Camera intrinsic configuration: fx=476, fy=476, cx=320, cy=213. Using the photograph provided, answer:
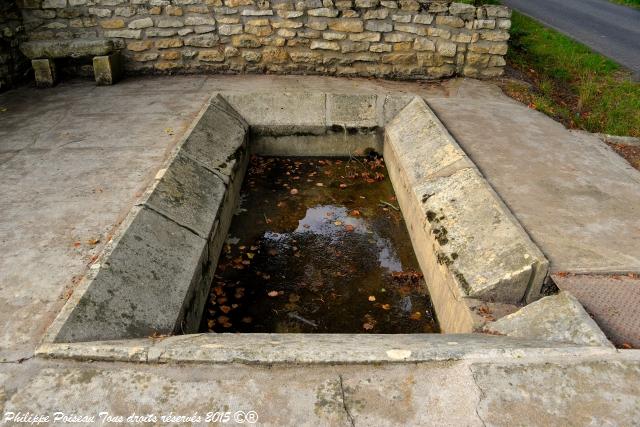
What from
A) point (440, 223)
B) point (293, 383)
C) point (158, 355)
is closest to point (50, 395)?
point (158, 355)

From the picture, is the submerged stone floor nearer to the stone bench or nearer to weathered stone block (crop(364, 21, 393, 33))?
the stone bench

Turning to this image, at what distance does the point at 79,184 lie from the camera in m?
4.20

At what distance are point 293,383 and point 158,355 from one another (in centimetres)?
73

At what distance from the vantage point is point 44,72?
6773 millimetres

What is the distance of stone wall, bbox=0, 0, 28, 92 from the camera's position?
6.49m

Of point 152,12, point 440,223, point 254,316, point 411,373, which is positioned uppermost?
point 152,12

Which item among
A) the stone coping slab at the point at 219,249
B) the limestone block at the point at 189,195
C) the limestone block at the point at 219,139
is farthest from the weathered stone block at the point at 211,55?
the limestone block at the point at 189,195

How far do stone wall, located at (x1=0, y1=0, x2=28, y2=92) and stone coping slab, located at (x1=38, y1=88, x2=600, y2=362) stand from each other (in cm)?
292

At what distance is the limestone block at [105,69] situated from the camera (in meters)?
6.83

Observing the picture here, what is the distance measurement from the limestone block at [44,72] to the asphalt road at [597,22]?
31.8 feet

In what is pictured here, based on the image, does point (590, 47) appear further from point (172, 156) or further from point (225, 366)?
point (225, 366)

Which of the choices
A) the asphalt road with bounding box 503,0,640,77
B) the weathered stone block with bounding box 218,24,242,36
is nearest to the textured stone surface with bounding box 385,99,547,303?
the weathered stone block with bounding box 218,24,242,36

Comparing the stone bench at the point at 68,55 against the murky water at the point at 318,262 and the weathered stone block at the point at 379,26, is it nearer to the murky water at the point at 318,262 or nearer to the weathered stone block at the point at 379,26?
the murky water at the point at 318,262

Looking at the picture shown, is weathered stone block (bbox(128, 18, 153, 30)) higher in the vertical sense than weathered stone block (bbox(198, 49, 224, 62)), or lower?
higher
